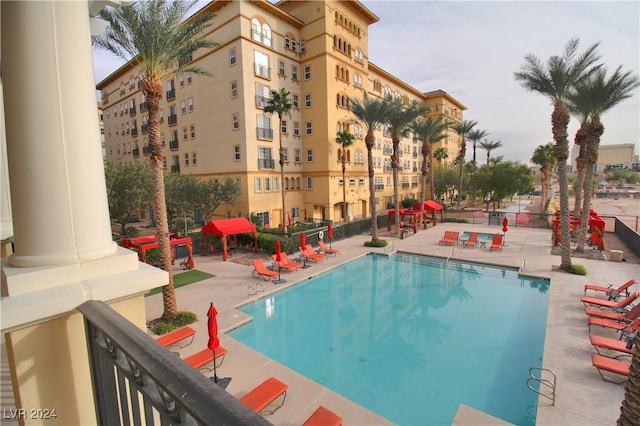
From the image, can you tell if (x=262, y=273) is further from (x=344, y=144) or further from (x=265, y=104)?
(x=344, y=144)

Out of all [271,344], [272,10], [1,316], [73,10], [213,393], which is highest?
[272,10]

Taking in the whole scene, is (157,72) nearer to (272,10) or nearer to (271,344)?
(271,344)

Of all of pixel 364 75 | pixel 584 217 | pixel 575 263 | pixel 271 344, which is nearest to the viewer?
pixel 271 344

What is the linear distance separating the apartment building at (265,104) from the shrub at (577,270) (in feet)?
72.8

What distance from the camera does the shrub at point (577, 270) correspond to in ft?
54.4

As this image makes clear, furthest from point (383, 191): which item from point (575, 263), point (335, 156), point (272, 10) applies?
point (575, 263)

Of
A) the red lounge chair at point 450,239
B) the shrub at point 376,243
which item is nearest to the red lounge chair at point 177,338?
the shrub at point 376,243

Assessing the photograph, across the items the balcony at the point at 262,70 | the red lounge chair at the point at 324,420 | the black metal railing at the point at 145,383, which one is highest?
the balcony at the point at 262,70

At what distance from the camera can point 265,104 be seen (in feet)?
102

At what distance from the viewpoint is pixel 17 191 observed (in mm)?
2105

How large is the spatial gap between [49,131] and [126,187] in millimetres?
26142

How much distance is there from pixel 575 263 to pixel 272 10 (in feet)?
105

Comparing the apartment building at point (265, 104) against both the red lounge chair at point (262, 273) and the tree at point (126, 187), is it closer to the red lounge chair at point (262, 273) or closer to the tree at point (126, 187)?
the tree at point (126, 187)

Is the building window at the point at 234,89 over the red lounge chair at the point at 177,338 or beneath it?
over
